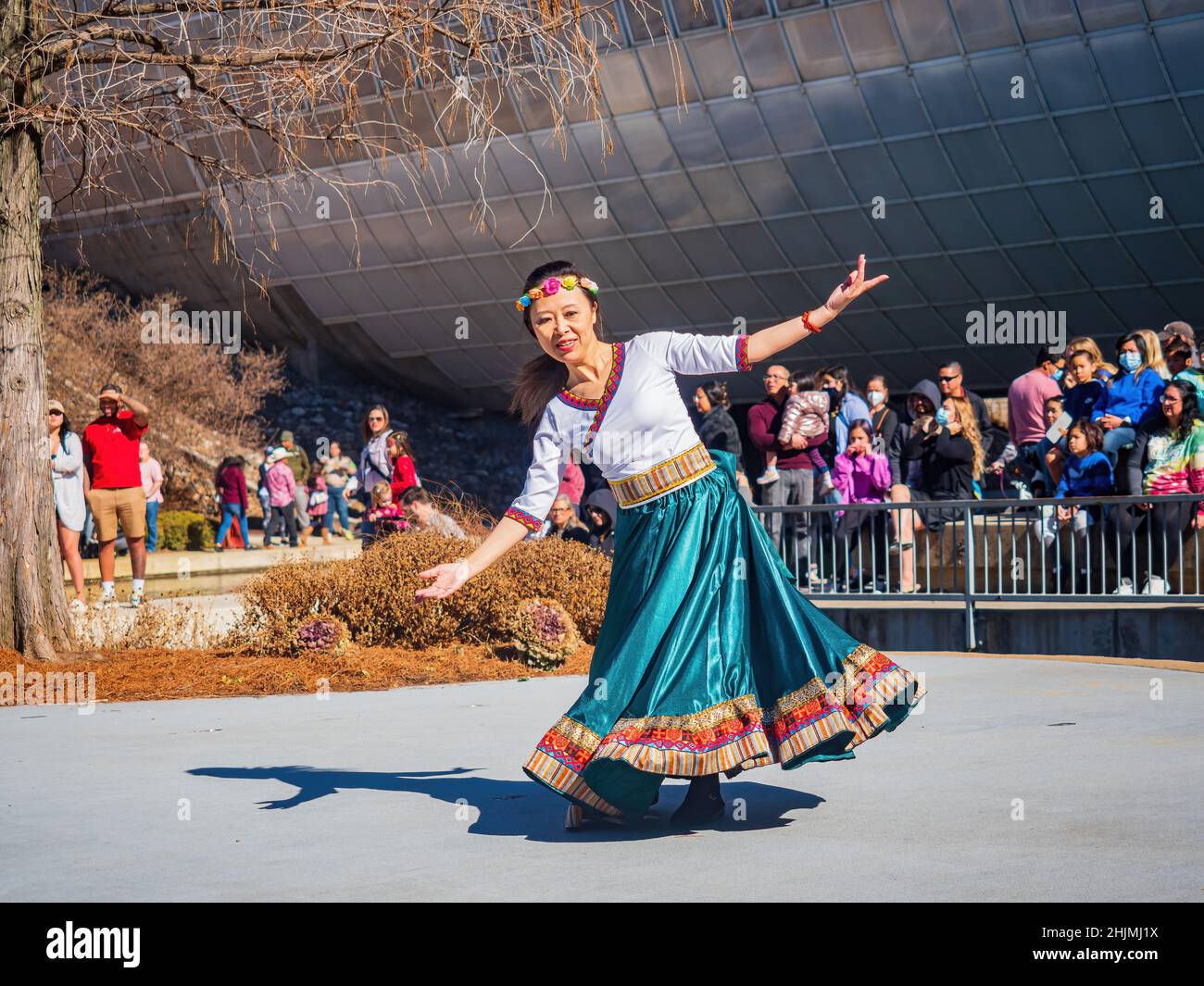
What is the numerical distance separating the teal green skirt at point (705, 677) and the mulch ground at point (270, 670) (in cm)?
518

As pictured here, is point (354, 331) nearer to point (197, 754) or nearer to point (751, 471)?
point (751, 471)

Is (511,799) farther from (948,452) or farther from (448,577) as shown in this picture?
(948,452)

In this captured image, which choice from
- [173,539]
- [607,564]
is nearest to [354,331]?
[173,539]

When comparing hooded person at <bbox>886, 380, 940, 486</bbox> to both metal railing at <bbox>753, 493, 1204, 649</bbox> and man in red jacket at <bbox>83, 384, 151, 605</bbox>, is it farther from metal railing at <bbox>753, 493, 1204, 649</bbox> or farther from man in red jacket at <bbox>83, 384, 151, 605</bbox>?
man in red jacket at <bbox>83, 384, 151, 605</bbox>

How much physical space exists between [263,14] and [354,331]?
3869cm

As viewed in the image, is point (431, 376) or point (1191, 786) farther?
point (431, 376)

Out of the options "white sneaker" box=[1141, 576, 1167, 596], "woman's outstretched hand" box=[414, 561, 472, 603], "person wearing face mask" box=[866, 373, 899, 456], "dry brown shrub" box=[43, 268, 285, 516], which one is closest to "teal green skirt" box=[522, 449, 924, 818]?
"woman's outstretched hand" box=[414, 561, 472, 603]

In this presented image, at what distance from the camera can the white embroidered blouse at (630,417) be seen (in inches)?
221

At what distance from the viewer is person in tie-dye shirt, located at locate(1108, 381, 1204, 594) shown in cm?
1171

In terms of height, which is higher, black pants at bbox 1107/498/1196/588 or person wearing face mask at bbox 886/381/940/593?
person wearing face mask at bbox 886/381/940/593

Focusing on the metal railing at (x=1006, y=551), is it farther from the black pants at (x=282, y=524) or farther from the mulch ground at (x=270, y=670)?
the black pants at (x=282, y=524)

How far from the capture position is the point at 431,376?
50438mm

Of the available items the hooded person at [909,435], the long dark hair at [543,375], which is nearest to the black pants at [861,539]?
the hooded person at [909,435]

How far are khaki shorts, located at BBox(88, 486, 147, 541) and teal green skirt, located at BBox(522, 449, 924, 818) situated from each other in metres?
10.9
